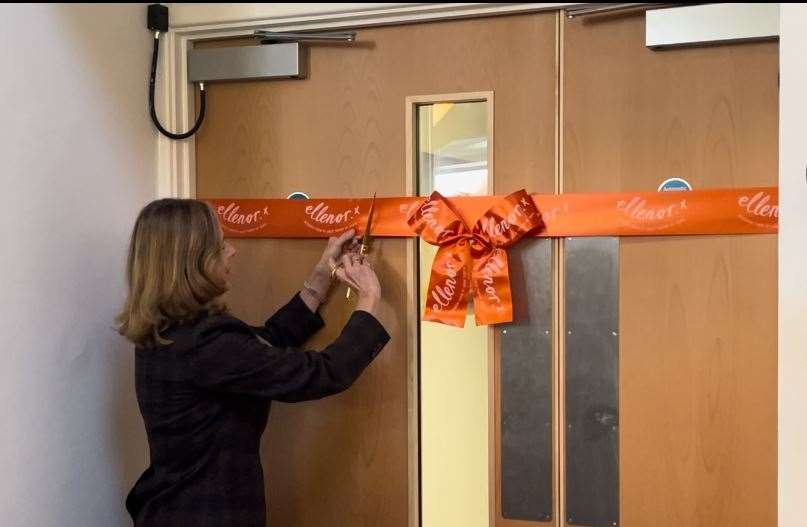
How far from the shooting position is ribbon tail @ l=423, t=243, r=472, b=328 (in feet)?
5.57

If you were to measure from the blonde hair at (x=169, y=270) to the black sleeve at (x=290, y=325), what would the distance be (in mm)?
267

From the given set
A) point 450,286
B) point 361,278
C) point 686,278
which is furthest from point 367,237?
point 686,278

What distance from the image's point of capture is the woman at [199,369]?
57.0 inches

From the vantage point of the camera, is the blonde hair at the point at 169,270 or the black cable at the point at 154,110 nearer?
the blonde hair at the point at 169,270

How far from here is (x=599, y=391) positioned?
1661 mm

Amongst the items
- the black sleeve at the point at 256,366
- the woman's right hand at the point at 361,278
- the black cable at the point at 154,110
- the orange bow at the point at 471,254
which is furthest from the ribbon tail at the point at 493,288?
the black cable at the point at 154,110

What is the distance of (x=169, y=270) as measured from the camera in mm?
1468

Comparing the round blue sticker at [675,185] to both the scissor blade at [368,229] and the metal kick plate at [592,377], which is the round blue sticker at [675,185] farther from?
the scissor blade at [368,229]

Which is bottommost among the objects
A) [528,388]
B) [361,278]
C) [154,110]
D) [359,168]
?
[528,388]

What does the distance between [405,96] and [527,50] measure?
294mm

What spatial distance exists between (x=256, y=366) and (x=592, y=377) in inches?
28.5
